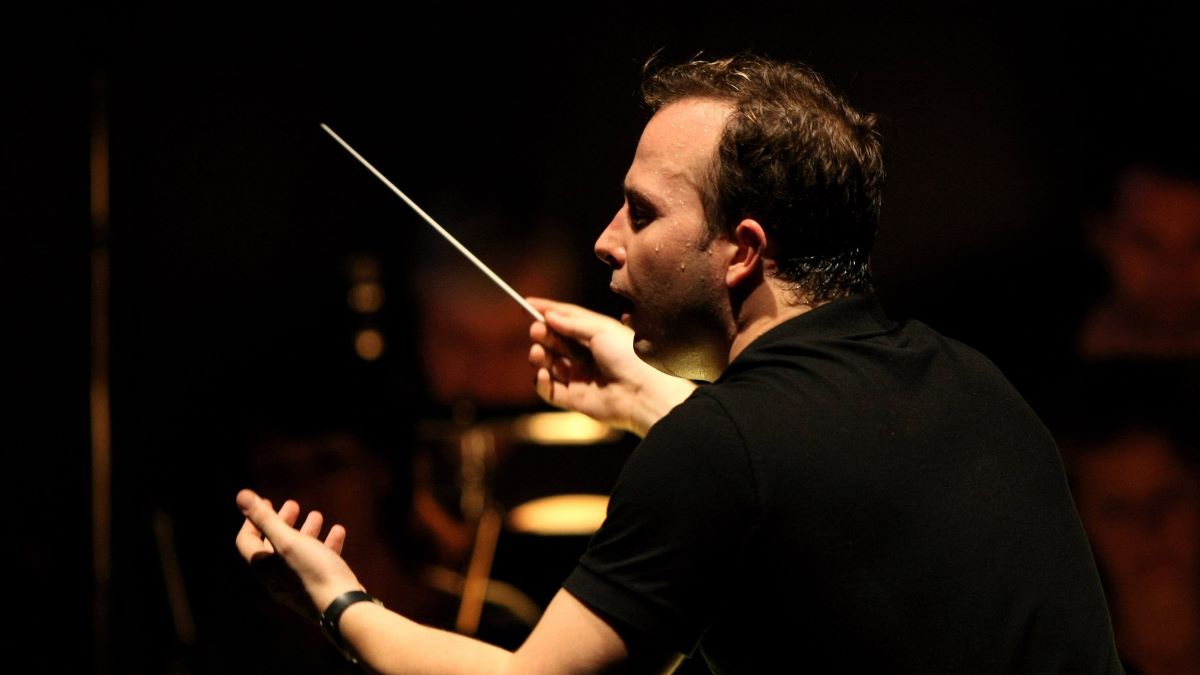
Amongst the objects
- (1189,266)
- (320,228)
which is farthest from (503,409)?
(1189,266)

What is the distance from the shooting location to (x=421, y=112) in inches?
109

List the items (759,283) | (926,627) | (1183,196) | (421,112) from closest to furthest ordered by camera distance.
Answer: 1. (926,627)
2. (759,283)
3. (1183,196)
4. (421,112)

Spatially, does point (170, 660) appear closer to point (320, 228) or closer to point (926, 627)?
point (320, 228)

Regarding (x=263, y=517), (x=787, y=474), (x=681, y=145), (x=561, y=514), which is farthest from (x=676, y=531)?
A: (x=561, y=514)

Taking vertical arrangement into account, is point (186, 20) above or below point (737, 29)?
above

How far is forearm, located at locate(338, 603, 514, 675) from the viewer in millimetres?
1116

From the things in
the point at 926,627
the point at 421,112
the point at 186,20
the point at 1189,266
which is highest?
the point at 186,20

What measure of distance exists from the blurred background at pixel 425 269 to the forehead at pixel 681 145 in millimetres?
1464

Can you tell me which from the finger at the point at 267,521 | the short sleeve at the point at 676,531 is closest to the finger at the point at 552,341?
the finger at the point at 267,521

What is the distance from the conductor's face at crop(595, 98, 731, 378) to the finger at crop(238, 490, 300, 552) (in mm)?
421

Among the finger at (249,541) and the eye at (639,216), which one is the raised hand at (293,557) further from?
the eye at (639,216)

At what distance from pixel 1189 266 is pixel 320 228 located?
187cm

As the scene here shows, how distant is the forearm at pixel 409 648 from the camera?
1116 mm

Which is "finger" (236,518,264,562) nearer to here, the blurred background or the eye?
the eye
